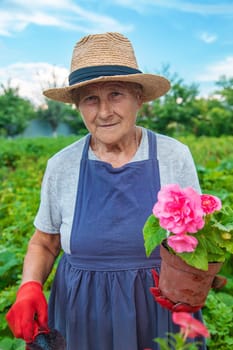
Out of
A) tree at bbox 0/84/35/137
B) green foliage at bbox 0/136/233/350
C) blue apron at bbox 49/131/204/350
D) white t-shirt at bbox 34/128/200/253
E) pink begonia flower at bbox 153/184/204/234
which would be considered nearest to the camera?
pink begonia flower at bbox 153/184/204/234

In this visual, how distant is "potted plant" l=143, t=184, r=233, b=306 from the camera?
2.91 ft

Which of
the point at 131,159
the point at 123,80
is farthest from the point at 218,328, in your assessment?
the point at 123,80

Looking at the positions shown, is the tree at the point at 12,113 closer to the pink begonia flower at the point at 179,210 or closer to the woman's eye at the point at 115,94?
the woman's eye at the point at 115,94

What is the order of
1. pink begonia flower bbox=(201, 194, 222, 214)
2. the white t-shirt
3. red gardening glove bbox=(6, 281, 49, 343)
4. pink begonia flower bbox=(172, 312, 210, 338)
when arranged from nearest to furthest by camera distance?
pink begonia flower bbox=(172, 312, 210, 338) < pink begonia flower bbox=(201, 194, 222, 214) < red gardening glove bbox=(6, 281, 49, 343) < the white t-shirt

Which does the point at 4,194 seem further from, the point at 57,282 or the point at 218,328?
the point at 57,282

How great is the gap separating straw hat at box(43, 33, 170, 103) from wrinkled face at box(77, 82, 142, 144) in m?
0.04

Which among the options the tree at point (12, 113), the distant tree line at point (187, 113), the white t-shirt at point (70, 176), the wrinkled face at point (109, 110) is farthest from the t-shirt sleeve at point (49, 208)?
the tree at point (12, 113)

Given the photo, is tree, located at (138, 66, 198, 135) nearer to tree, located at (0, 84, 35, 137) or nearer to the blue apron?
tree, located at (0, 84, 35, 137)

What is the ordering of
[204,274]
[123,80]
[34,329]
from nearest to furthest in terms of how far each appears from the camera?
[204,274] < [34,329] < [123,80]

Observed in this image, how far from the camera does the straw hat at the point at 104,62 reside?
155cm

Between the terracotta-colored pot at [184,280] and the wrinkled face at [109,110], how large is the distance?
587mm

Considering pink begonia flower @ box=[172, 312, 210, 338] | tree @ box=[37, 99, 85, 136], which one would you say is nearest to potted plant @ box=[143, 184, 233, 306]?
pink begonia flower @ box=[172, 312, 210, 338]

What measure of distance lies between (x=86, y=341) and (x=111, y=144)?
69 centimetres

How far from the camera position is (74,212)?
5.30ft
